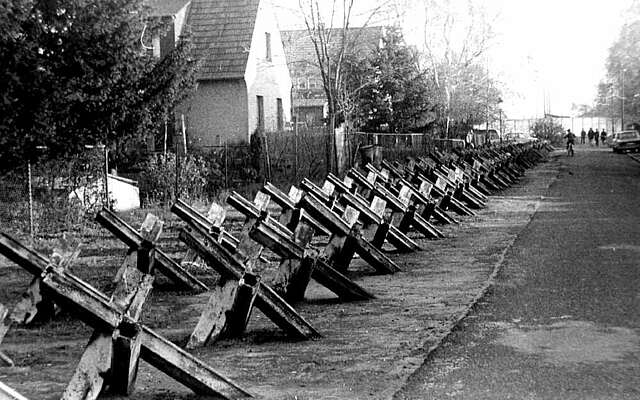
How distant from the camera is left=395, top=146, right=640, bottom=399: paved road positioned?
6090 mm

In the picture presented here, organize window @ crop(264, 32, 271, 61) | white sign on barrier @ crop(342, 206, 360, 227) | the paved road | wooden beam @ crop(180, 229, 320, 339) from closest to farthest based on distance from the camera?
the paved road < wooden beam @ crop(180, 229, 320, 339) < white sign on barrier @ crop(342, 206, 360, 227) < window @ crop(264, 32, 271, 61)

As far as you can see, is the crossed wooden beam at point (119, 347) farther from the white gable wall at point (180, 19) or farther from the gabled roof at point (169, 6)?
the gabled roof at point (169, 6)

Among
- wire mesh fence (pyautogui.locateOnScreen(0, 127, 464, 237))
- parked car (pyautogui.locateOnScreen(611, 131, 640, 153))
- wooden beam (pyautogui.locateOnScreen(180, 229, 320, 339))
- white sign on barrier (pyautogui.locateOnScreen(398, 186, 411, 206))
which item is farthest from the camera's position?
parked car (pyautogui.locateOnScreen(611, 131, 640, 153))

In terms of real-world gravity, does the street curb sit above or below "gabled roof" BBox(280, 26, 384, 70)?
below

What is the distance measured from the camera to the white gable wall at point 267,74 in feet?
110

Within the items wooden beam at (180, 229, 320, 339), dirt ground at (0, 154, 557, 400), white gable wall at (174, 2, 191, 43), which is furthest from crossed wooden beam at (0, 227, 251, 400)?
white gable wall at (174, 2, 191, 43)

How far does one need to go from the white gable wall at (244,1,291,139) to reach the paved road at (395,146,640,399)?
67.8 ft

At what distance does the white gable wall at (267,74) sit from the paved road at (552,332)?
20.7 metres

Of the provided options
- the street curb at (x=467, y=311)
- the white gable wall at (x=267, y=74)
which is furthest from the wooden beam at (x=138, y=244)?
the white gable wall at (x=267, y=74)

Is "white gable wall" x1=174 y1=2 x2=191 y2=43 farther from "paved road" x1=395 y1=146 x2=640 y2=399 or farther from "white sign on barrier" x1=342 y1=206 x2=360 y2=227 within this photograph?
"white sign on barrier" x1=342 y1=206 x2=360 y2=227

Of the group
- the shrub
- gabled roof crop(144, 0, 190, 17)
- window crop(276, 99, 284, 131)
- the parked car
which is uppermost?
gabled roof crop(144, 0, 190, 17)

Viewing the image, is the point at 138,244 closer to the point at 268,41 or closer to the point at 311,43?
the point at 268,41

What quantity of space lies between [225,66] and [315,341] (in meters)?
26.2

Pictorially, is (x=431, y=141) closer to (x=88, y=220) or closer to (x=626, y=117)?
(x=88, y=220)
